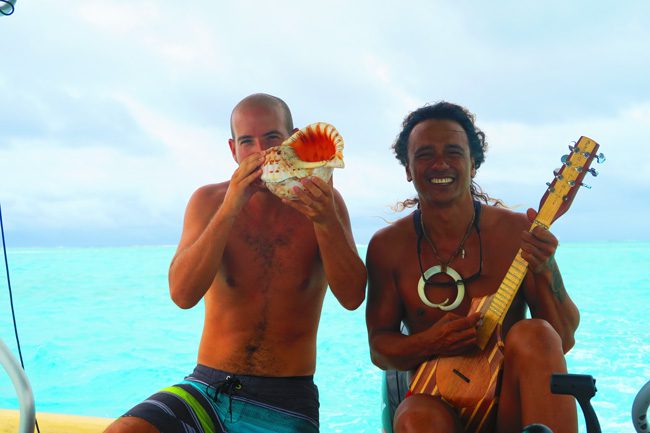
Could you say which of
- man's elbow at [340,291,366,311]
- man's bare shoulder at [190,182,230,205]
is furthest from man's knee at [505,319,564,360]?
man's bare shoulder at [190,182,230,205]

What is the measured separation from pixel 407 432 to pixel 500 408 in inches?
9.7

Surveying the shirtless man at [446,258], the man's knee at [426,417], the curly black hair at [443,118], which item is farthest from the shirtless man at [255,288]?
the man's knee at [426,417]

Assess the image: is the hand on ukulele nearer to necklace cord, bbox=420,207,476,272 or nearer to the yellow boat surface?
necklace cord, bbox=420,207,476,272

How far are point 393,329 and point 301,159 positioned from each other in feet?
1.96

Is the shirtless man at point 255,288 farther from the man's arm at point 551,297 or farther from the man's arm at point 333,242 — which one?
the man's arm at point 551,297

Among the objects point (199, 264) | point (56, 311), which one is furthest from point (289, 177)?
point (56, 311)

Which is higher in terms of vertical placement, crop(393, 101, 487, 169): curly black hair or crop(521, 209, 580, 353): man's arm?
crop(393, 101, 487, 169): curly black hair

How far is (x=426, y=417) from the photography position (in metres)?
1.33

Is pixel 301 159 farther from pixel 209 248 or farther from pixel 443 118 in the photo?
pixel 443 118

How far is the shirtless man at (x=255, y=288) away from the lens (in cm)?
164

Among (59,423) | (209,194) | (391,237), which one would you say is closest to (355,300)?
(391,237)

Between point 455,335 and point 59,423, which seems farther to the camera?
point 59,423

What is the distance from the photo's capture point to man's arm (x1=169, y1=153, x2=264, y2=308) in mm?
1614

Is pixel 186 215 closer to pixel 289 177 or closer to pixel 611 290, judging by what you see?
pixel 289 177
